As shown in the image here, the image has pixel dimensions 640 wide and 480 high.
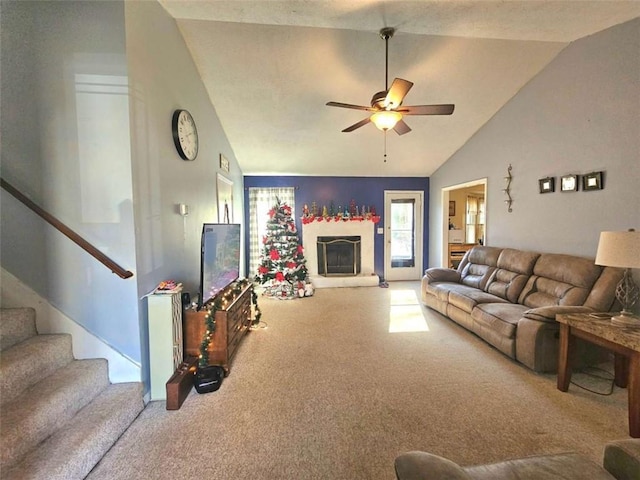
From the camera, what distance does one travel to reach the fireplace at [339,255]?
6594mm

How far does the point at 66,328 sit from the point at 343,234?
509 cm

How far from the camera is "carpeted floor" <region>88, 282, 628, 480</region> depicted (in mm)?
1753

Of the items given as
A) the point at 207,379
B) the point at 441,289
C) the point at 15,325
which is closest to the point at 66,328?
the point at 15,325

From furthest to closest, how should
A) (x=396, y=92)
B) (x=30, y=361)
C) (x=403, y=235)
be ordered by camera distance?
(x=403, y=235), (x=396, y=92), (x=30, y=361)

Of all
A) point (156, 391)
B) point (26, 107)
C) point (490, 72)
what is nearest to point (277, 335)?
point (156, 391)

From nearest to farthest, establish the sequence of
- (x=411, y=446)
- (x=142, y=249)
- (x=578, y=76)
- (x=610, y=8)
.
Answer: (x=411, y=446), (x=142, y=249), (x=610, y=8), (x=578, y=76)

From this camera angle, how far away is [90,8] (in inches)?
84.0

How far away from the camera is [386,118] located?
2.91 metres

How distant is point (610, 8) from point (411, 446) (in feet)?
13.0

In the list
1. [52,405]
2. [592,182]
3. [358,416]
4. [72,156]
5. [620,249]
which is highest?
[72,156]

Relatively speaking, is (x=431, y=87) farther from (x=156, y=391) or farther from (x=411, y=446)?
(x=156, y=391)

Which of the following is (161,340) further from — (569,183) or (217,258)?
(569,183)

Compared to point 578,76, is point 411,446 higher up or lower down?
lower down

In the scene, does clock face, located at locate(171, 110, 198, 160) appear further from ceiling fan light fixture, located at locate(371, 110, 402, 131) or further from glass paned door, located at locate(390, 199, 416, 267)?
glass paned door, located at locate(390, 199, 416, 267)
